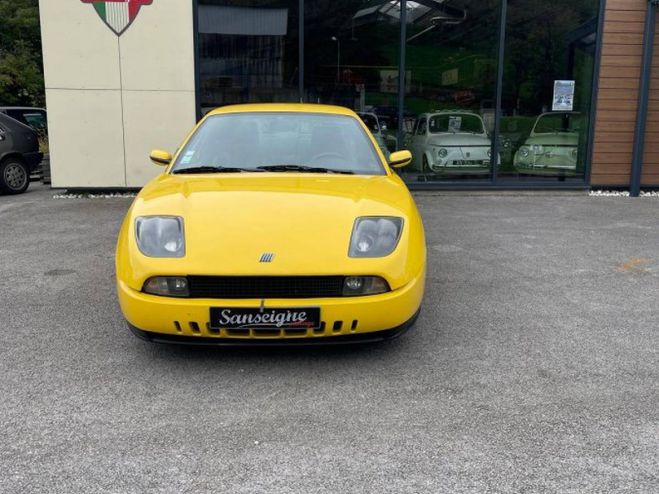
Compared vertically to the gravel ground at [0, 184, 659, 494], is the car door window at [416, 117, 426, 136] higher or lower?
higher

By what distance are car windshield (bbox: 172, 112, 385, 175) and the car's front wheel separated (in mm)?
7182

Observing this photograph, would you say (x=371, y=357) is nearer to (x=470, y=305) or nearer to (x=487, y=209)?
(x=470, y=305)

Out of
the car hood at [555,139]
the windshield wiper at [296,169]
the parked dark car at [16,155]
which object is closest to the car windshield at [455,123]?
the car hood at [555,139]

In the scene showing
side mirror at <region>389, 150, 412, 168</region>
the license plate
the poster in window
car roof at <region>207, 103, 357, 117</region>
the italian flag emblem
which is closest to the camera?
the license plate

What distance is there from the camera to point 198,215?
338 centimetres

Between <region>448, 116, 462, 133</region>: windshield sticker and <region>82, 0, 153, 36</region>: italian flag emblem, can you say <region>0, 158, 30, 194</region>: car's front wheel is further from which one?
<region>448, 116, 462, 133</region>: windshield sticker

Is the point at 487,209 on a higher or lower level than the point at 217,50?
lower

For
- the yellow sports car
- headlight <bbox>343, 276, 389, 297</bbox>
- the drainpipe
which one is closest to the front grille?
the yellow sports car

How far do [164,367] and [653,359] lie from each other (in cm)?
278

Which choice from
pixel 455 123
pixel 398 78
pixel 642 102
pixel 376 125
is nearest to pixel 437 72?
pixel 398 78

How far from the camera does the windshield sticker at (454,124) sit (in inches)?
400

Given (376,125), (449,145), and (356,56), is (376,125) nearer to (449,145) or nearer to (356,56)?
(356,56)

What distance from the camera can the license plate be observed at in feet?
9.92

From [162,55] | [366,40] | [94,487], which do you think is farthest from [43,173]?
[94,487]
